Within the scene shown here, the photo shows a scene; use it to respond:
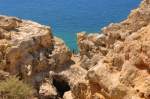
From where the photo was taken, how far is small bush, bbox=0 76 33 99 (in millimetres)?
23328

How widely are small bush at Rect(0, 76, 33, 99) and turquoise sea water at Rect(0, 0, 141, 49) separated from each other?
3767 cm

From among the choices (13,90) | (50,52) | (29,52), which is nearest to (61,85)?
(50,52)

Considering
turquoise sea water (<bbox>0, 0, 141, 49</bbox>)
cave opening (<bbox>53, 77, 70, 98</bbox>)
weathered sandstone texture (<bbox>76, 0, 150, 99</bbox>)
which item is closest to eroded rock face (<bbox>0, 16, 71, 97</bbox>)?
cave opening (<bbox>53, 77, 70, 98</bbox>)

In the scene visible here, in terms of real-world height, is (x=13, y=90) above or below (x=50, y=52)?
below

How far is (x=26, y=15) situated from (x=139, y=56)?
3016 inches

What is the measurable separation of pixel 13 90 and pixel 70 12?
6981cm

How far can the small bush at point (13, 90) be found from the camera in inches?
918

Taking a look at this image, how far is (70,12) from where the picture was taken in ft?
304

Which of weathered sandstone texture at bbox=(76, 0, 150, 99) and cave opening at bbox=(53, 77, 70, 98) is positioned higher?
weathered sandstone texture at bbox=(76, 0, 150, 99)

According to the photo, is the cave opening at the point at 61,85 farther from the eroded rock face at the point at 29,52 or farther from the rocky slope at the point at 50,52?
the eroded rock face at the point at 29,52

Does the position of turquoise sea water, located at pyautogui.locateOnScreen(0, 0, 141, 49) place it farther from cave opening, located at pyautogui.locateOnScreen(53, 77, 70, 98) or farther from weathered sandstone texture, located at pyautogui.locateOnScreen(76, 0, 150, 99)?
weathered sandstone texture, located at pyautogui.locateOnScreen(76, 0, 150, 99)

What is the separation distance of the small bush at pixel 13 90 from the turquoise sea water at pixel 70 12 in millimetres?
37673

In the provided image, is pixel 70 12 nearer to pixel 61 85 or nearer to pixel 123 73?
pixel 61 85

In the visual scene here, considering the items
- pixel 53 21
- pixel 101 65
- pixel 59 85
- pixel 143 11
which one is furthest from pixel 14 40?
pixel 53 21
